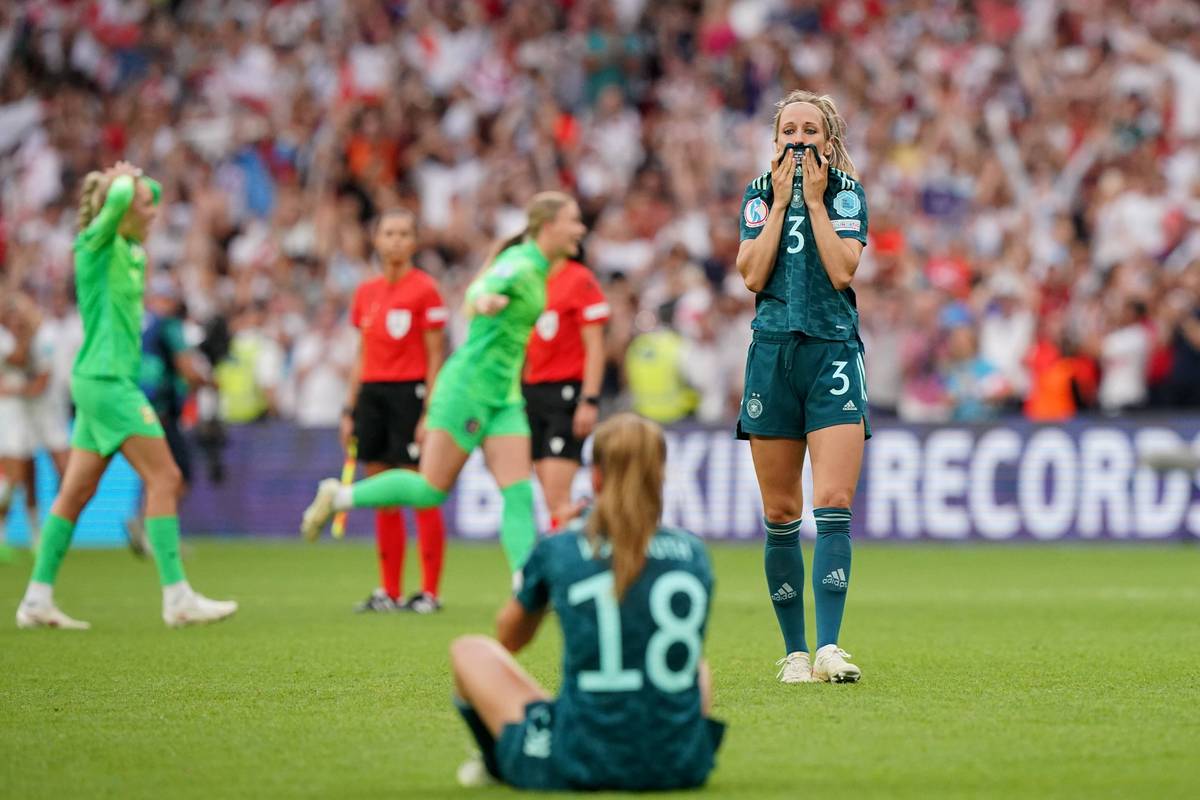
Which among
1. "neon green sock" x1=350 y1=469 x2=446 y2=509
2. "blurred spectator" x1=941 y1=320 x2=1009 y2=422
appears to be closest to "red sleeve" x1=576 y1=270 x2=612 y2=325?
"neon green sock" x1=350 y1=469 x2=446 y2=509

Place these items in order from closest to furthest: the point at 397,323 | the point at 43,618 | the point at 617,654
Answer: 1. the point at 617,654
2. the point at 43,618
3. the point at 397,323

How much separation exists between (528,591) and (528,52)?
20868mm

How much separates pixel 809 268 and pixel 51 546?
530 cm

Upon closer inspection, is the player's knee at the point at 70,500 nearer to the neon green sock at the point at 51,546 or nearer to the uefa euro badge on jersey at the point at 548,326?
the neon green sock at the point at 51,546

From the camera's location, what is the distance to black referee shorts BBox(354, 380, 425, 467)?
12.9m

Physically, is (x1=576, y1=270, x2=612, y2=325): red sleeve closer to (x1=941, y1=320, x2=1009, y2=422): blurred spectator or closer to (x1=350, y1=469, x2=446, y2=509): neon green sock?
(x1=350, y1=469, x2=446, y2=509): neon green sock

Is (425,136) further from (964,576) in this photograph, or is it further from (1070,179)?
(964,576)

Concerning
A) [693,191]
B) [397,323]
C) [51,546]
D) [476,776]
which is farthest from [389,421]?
[693,191]

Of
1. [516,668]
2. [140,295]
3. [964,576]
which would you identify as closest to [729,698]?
[516,668]

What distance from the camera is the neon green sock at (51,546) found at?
11.3 m

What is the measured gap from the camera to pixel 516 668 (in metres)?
5.80

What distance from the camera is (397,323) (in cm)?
1295

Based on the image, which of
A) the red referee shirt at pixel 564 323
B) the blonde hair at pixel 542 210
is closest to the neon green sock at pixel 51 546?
the blonde hair at pixel 542 210

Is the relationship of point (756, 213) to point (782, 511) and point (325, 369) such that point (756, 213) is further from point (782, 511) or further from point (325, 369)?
point (325, 369)
